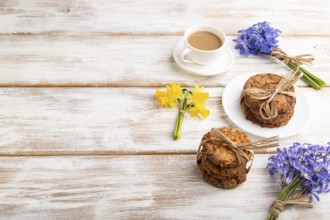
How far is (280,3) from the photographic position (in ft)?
5.56

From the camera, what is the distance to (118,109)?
4.11ft

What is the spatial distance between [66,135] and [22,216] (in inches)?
10.1

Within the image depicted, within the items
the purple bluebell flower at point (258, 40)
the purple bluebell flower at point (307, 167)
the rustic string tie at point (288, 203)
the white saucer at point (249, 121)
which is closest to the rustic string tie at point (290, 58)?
the purple bluebell flower at point (258, 40)

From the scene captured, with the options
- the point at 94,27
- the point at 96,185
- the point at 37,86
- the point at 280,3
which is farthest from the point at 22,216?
the point at 280,3

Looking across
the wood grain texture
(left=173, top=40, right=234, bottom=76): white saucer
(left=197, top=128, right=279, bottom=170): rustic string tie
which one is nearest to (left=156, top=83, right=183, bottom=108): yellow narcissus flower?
(left=173, top=40, right=234, bottom=76): white saucer

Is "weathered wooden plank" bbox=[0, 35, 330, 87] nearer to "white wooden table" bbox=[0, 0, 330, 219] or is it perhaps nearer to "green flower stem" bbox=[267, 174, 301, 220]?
"white wooden table" bbox=[0, 0, 330, 219]

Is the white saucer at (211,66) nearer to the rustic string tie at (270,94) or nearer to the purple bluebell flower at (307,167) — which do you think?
the rustic string tie at (270,94)

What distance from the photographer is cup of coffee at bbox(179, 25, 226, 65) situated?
133cm

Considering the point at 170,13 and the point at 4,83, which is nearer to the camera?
the point at 4,83

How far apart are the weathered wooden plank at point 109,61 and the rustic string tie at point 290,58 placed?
24 mm

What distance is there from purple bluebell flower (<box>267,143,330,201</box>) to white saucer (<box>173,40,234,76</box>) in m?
0.38

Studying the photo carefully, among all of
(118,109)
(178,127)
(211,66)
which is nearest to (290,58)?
(211,66)

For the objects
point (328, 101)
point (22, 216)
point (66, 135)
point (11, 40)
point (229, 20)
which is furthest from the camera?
point (229, 20)

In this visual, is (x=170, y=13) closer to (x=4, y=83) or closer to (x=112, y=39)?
(x=112, y=39)
